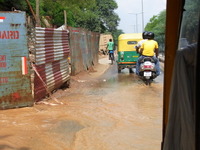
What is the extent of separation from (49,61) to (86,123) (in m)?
2.48

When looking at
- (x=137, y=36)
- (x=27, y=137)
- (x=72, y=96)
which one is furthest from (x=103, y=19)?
(x=27, y=137)

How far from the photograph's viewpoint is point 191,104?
1859 millimetres

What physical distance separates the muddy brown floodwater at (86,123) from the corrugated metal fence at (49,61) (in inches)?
14.9

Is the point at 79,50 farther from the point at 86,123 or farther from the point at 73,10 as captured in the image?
the point at 73,10

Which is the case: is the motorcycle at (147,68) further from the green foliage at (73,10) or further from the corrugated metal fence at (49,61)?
the green foliage at (73,10)

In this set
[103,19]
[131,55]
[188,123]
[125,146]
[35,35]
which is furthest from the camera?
[103,19]

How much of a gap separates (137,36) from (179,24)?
11.3 m

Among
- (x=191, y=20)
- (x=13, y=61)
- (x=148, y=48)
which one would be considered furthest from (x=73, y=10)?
(x=191, y=20)

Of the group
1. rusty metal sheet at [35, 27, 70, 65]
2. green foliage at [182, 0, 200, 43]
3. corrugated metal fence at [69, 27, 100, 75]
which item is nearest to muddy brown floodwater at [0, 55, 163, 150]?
rusty metal sheet at [35, 27, 70, 65]

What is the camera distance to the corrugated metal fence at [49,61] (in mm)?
6355

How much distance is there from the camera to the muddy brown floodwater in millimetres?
4176

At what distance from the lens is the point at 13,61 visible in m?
5.75

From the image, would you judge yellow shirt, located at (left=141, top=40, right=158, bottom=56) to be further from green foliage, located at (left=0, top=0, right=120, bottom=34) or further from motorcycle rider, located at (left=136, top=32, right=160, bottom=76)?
green foliage, located at (left=0, top=0, right=120, bottom=34)

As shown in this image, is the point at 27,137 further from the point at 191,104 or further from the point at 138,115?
the point at 191,104
